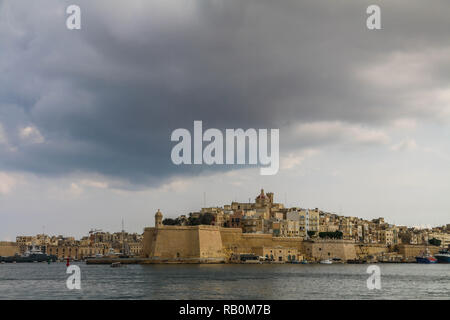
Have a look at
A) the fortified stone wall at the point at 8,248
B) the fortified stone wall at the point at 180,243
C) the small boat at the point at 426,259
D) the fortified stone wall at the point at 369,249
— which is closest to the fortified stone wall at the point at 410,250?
the small boat at the point at 426,259

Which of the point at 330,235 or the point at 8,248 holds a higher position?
the point at 330,235

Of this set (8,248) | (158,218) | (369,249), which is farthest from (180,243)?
(8,248)

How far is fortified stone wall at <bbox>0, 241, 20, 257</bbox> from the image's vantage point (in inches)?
4510

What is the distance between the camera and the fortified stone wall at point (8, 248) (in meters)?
115

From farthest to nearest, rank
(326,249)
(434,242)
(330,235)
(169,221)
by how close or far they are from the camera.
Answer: (434,242)
(169,221)
(330,235)
(326,249)

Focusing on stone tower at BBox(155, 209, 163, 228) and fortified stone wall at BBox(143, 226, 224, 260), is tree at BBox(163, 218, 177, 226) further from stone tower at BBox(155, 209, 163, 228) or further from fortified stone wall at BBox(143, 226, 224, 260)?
stone tower at BBox(155, 209, 163, 228)

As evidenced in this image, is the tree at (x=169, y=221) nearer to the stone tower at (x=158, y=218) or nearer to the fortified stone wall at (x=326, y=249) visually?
the stone tower at (x=158, y=218)

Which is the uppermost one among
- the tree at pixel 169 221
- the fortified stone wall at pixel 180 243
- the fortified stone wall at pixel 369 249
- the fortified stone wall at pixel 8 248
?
the tree at pixel 169 221

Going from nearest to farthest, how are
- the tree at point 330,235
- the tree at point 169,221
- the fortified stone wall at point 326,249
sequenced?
the fortified stone wall at point 326,249
the tree at point 330,235
the tree at point 169,221

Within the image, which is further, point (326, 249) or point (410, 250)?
point (410, 250)

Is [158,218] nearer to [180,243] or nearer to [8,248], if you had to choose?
[180,243]

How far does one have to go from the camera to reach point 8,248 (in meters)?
116

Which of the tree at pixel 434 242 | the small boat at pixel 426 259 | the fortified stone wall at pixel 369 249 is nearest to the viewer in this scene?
the fortified stone wall at pixel 369 249
